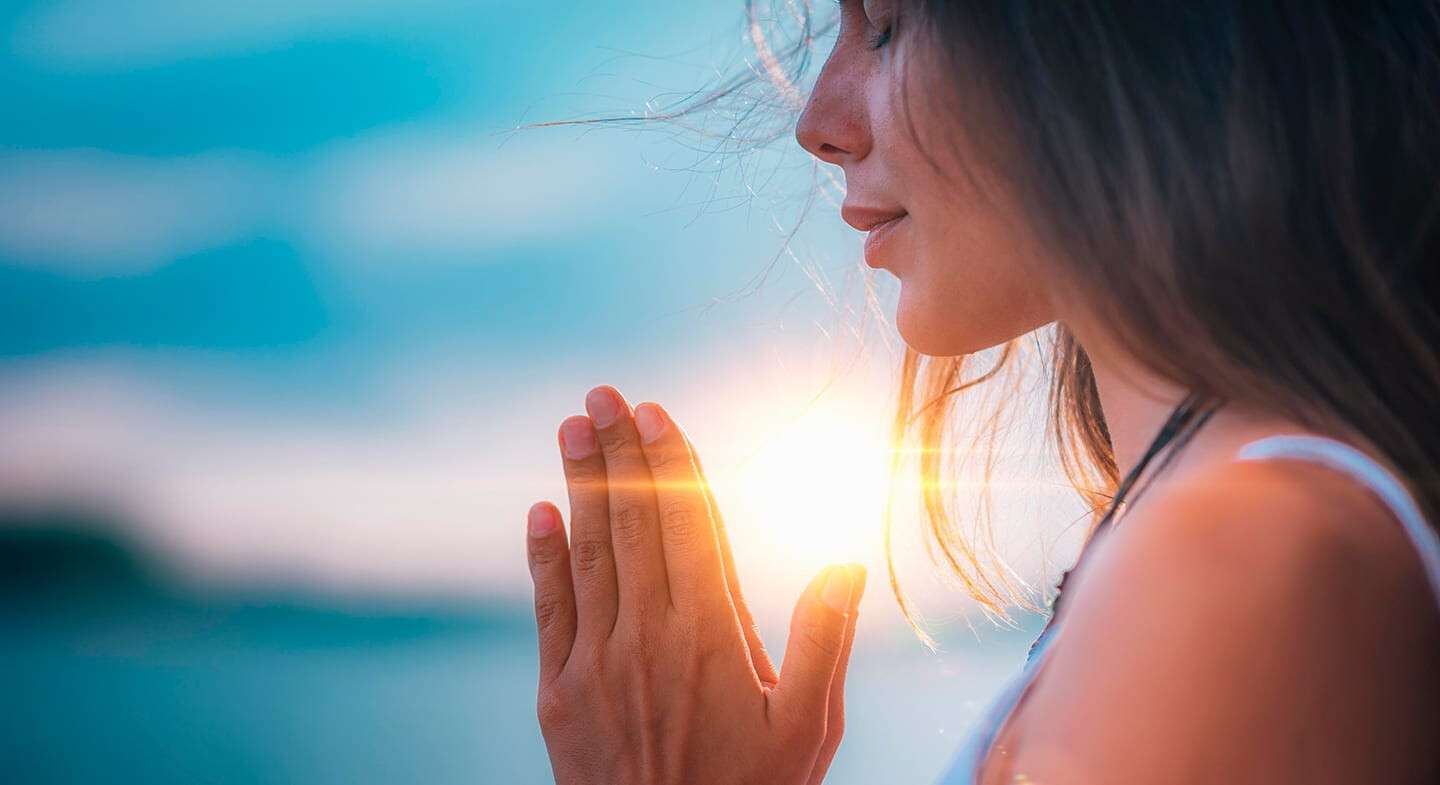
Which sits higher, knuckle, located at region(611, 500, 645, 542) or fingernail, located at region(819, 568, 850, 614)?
knuckle, located at region(611, 500, 645, 542)

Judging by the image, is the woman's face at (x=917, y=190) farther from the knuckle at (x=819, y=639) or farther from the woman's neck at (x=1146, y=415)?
the knuckle at (x=819, y=639)

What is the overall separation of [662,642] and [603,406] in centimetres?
38

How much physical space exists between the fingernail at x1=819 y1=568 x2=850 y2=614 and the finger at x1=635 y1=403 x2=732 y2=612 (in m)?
0.17

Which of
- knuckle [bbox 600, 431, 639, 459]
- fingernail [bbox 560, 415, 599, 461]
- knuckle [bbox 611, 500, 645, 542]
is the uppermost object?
fingernail [bbox 560, 415, 599, 461]

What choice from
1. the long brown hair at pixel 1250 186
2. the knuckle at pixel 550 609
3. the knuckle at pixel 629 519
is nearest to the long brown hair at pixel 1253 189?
the long brown hair at pixel 1250 186

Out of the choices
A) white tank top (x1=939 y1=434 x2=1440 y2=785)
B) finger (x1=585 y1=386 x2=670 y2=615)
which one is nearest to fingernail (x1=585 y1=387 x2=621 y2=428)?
finger (x1=585 y1=386 x2=670 y2=615)

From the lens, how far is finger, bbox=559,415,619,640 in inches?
73.6

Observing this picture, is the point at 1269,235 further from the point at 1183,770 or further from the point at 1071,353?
the point at 1071,353

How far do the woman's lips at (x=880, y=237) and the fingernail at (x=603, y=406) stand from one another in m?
0.45

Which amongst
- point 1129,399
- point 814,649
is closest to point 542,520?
point 814,649

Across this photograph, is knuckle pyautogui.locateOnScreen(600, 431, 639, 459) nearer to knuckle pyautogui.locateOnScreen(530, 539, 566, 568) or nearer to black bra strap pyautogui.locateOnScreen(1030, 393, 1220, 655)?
knuckle pyautogui.locateOnScreen(530, 539, 566, 568)

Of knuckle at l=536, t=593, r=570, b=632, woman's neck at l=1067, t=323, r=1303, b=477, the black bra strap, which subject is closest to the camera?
woman's neck at l=1067, t=323, r=1303, b=477

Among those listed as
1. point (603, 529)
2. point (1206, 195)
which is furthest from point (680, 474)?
point (1206, 195)

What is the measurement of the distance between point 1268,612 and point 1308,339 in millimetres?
393
